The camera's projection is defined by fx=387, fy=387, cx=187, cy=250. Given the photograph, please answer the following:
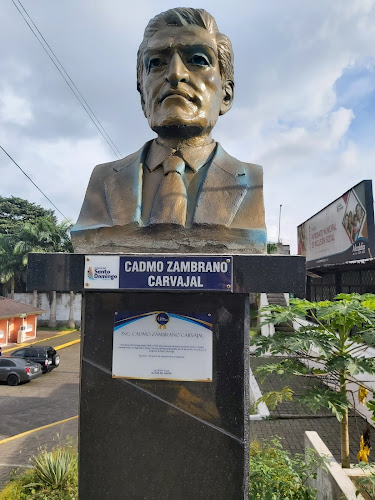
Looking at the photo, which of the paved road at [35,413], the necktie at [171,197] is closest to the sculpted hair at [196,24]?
the necktie at [171,197]

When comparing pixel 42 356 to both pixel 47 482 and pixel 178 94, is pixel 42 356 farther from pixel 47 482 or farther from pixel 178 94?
pixel 178 94

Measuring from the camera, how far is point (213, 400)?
2.47 metres

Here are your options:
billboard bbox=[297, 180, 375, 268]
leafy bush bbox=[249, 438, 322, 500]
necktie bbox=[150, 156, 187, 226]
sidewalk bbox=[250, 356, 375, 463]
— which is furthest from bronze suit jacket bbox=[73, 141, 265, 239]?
billboard bbox=[297, 180, 375, 268]

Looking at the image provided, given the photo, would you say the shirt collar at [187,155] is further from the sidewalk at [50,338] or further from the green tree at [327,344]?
the sidewalk at [50,338]

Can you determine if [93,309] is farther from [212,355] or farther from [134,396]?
[212,355]

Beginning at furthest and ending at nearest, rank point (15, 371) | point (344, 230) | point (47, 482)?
point (15, 371), point (344, 230), point (47, 482)

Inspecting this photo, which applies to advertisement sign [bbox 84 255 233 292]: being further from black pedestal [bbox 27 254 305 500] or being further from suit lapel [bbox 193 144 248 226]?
suit lapel [bbox 193 144 248 226]

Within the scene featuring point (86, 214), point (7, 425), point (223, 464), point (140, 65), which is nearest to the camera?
point (223, 464)

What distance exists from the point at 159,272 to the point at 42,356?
12.4 meters

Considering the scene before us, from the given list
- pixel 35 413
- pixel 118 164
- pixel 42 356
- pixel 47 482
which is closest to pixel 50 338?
pixel 42 356

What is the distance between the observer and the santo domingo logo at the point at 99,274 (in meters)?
2.45

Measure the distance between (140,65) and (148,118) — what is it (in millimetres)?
532

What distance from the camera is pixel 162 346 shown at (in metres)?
2.56

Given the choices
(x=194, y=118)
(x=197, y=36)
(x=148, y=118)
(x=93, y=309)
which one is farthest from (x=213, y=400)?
(x=197, y=36)
